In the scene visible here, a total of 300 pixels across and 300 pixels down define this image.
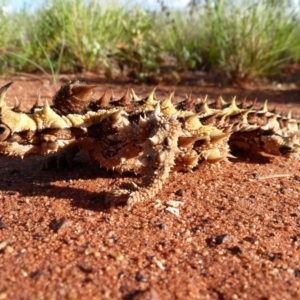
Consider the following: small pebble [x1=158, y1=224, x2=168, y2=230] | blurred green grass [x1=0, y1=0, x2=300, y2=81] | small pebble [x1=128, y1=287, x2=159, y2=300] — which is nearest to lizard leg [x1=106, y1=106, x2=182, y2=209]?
small pebble [x1=158, y1=224, x2=168, y2=230]

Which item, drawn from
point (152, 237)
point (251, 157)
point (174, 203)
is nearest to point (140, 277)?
point (152, 237)

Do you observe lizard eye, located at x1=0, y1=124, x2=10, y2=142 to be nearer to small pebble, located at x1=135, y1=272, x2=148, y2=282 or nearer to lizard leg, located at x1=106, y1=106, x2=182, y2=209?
lizard leg, located at x1=106, y1=106, x2=182, y2=209

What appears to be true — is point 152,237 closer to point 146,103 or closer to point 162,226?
point 162,226

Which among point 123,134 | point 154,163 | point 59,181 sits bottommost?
point 59,181

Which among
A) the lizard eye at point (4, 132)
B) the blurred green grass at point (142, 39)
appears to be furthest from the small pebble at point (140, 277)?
the blurred green grass at point (142, 39)

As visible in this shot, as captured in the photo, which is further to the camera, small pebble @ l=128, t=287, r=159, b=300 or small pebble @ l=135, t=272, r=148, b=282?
→ small pebble @ l=135, t=272, r=148, b=282

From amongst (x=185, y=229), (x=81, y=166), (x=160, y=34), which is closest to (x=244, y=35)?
(x=160, y=34)

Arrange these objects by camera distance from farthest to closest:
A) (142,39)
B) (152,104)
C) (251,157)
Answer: (142,39) < (251,157) < (152,104)
